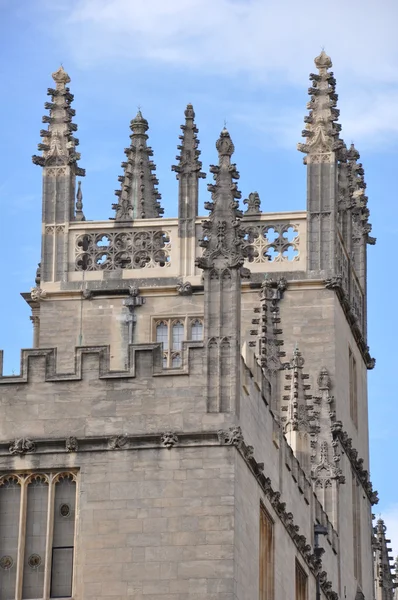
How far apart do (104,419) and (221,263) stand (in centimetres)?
324

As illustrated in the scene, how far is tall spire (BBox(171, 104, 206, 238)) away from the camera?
60.8 meters

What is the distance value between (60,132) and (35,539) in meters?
23.6

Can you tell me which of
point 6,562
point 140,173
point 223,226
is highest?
point 140,173

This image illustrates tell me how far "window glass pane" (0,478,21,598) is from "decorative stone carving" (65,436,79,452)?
1.08m

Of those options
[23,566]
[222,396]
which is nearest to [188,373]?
[222,396]

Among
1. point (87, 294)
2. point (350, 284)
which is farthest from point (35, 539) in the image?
point (350, 284)

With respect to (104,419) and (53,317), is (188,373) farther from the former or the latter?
(53,317)

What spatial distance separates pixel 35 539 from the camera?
39.6 metres

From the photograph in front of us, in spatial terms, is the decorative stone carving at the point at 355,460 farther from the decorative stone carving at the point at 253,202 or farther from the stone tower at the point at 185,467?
the decorative stone carving at the point at 253,202

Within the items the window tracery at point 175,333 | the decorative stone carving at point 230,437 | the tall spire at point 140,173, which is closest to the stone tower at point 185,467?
the decorative stone carving at point 230,437

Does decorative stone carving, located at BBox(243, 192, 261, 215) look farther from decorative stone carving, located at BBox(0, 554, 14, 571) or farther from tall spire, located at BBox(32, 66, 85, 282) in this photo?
decorative stone carving, located at BBox(0, 554, 14, 571)

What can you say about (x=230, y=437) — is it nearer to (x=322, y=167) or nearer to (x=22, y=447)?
(x=22, y=447)

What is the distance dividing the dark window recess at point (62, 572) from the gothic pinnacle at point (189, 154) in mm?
23570

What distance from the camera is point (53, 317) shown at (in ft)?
198
